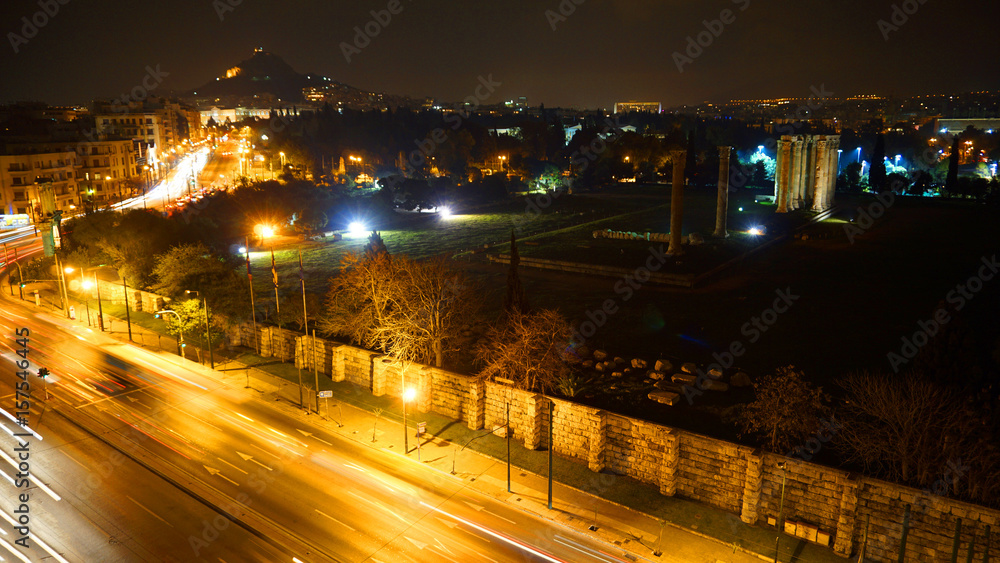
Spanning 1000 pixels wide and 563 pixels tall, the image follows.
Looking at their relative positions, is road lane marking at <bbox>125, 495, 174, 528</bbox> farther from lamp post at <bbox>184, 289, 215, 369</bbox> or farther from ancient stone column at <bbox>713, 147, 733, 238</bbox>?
ancient stone column at <bbox>713, 147, 733, 238</bbox>

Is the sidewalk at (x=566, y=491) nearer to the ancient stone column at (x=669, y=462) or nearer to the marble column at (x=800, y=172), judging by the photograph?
the ancient stone column at (x=669, y=462)

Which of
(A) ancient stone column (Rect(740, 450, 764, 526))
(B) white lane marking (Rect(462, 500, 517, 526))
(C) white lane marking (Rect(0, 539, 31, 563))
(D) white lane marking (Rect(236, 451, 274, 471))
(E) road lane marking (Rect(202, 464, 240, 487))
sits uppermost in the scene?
(A) ancient stone column (Rect(740, 450, 764, 526))

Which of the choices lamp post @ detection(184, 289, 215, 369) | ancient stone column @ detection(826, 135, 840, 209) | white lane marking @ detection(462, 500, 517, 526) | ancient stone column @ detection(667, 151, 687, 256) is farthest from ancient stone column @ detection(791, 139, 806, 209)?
white lane marking @ detection(462, 500, 517, 526)

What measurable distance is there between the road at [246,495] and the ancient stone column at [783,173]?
193ft

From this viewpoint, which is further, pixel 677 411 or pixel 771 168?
pixel 771 168

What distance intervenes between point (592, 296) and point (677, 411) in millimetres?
17111

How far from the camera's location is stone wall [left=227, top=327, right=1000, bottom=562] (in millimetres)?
17062

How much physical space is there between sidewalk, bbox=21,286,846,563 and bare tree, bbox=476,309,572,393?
8.78ft

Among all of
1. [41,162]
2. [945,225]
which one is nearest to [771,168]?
[945,225]

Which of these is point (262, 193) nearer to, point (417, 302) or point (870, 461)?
point (417, 302)

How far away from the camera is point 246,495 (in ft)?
70.0

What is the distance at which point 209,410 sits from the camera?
92.8ft

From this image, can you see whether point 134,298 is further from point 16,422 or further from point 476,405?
point 476,405

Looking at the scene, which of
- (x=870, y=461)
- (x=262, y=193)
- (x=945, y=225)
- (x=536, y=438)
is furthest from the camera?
(x=262, y=193)
